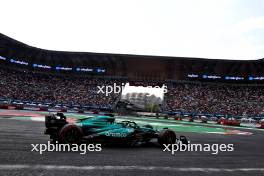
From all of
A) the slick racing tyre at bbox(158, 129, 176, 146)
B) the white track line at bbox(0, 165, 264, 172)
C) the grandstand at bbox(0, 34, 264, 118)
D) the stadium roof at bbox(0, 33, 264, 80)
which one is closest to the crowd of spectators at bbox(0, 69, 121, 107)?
the grandstand at bbox(0, 34, 264, 118)

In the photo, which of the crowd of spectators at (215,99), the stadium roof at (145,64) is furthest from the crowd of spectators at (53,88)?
the crowd of spectators at (215,99)

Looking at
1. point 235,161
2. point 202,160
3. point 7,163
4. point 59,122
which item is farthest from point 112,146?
point 7,163

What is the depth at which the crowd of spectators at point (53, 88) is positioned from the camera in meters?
49.5

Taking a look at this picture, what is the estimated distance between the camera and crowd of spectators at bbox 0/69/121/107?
49.5 meters

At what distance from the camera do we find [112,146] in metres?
10.8

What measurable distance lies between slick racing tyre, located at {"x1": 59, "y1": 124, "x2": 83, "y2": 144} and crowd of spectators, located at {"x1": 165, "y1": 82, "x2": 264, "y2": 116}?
43579 mm

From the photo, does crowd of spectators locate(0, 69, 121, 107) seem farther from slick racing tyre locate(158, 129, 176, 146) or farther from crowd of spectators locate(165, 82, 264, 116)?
slick racing tyre locate(158, 129, 176, 146)

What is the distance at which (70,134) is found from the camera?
9.68 metres

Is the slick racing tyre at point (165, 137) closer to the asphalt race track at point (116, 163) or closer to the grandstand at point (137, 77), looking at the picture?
the asphalt race track at point (116, 163)

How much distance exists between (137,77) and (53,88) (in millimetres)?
14146

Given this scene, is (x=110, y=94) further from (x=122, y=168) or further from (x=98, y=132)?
(x=122, y=168)

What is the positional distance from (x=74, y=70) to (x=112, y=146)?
156 ft

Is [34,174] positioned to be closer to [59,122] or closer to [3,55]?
[59,122]

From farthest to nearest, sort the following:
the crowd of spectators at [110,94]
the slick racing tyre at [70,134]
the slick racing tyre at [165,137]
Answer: the crowd of spectators at [110,94] < the slick racing tyre at [165,137] < the slick racing tyre at [70,134]
